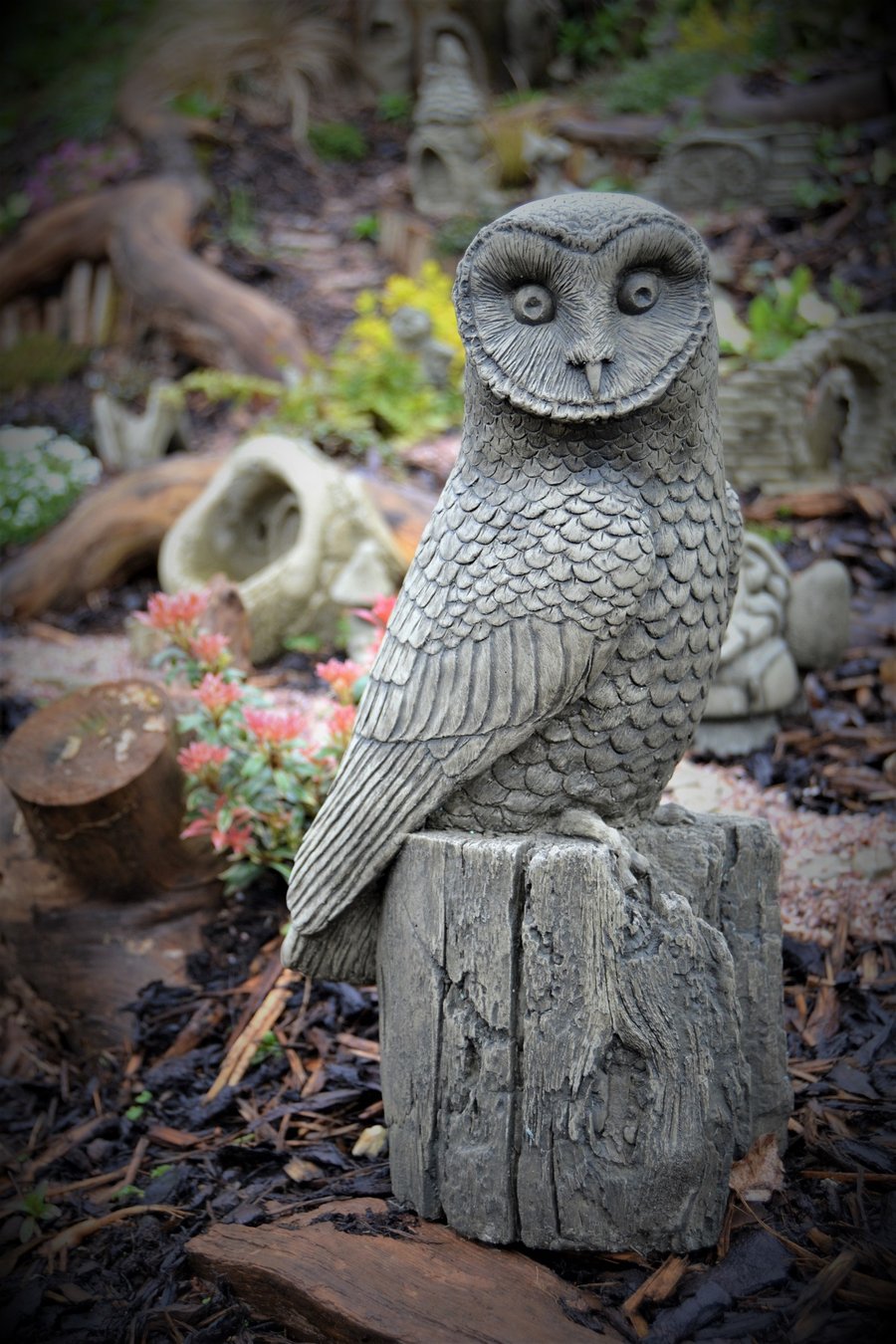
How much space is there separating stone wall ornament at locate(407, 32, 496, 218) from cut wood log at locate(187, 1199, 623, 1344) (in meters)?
10.8

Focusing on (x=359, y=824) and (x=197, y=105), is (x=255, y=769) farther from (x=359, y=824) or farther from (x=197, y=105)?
(x=197, y=105)

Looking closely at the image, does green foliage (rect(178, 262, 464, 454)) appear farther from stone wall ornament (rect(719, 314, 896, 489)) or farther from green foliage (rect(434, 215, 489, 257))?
stone wall ornament (rect(719, 314, 896, 489))

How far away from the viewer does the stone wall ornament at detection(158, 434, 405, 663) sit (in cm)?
564

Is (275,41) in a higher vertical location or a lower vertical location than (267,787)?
higher

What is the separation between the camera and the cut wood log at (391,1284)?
1962mm

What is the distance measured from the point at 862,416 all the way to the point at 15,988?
19.2 feet

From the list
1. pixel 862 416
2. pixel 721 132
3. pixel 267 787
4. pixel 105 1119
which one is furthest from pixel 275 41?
pixel 105 1119

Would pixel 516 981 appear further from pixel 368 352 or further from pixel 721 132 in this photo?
pixel 721 132

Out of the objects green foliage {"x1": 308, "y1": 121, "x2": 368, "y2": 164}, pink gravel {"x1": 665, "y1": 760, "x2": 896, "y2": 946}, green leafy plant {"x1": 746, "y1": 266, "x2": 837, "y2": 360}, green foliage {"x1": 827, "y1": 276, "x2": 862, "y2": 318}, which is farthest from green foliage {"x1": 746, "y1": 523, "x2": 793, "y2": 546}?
green foliage {"x1": 308, "y1": 121, "x2": 368, "y2": 164}

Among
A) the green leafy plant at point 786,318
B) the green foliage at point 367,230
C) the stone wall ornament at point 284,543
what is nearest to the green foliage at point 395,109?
the green foliage at point 367,230

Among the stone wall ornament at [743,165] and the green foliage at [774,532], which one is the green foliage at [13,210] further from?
the green foliage at [774,532]

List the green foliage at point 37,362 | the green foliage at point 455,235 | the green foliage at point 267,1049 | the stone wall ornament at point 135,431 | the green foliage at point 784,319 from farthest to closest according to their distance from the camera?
the green foliage at point 455,235
the green foliage at point 37,362
the stone wall ornament at point 135,431
the green foliage at point 784,319
the green foliage at point 267,1049

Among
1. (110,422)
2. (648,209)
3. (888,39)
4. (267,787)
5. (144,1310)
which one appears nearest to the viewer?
(648,209)

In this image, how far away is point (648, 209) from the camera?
197cm
